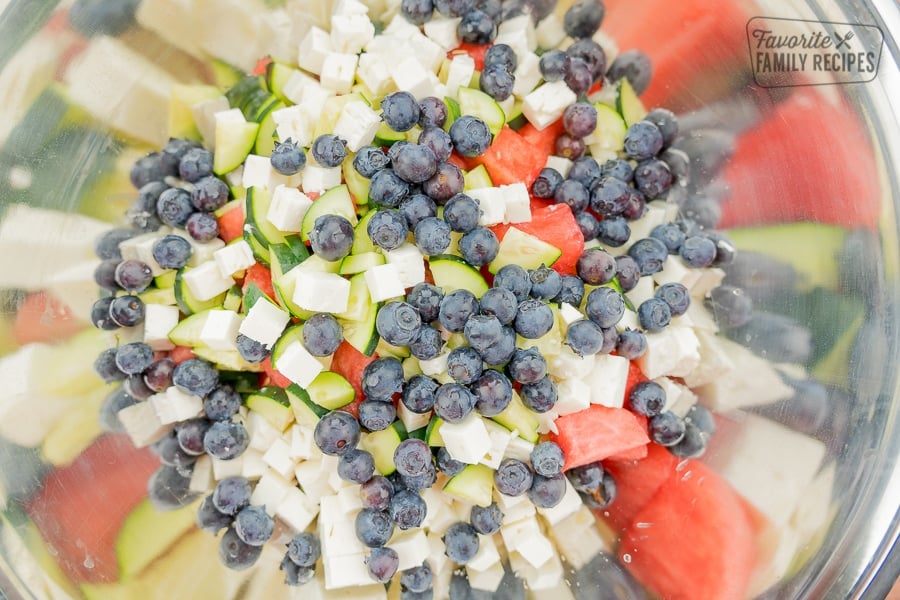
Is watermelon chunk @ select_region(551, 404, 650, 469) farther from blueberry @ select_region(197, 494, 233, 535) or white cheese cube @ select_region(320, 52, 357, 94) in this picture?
white cheese cube @ select_region(320, 52, 357, 94)

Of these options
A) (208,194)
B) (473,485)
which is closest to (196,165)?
(208,194)

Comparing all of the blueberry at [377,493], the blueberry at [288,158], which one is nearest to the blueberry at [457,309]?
the blueberry at [377,493]

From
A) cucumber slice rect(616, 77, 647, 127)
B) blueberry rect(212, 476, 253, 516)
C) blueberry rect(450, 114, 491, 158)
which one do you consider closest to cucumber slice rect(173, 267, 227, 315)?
blueberry rect(212, 476, 253, 516)

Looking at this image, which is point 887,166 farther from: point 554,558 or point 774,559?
point 554,558

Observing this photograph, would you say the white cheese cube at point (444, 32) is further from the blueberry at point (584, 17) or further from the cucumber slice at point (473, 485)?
the cucumber slice at point (473, 485)

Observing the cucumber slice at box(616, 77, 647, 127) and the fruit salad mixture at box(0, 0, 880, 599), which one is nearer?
the fruit salad mixture at box(0, 0, 880, 599)

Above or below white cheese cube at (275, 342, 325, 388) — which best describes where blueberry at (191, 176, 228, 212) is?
above

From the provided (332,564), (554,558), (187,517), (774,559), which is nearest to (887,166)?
(774,559)
